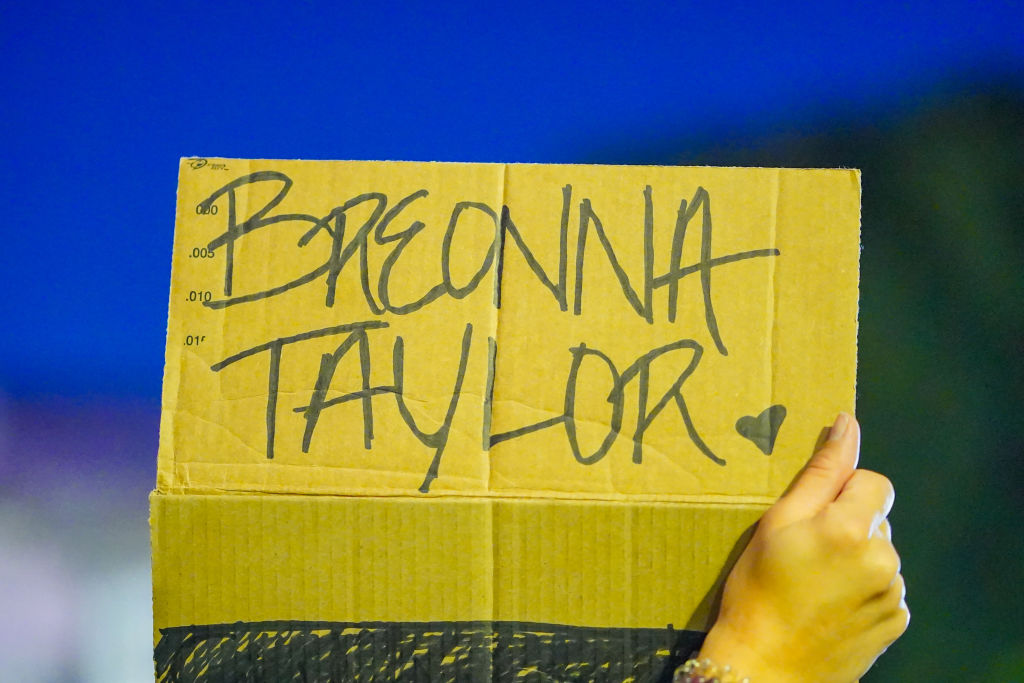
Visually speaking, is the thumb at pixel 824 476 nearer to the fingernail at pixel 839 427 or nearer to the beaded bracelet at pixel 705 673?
the fingernail at pixel 839 427

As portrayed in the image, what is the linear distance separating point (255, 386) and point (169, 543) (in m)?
0.16

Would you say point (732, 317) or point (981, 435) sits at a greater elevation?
point (732, 317)

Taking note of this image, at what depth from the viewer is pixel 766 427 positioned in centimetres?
64

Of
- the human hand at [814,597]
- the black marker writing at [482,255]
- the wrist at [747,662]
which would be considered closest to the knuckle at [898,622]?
the human hand at [814,597]

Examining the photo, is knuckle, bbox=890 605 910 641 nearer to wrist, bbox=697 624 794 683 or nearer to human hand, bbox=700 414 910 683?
human hand, bbox=700 414 910 683

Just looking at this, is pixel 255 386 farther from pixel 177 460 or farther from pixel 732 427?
pixel 732 427

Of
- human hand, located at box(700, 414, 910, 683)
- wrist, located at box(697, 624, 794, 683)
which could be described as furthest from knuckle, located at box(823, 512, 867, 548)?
wrist, located at box(697, 624, 794, 683)

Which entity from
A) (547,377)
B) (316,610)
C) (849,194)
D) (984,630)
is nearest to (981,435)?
(984,630)

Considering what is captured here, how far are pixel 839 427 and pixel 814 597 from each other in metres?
0.14

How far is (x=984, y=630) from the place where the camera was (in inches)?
42.4

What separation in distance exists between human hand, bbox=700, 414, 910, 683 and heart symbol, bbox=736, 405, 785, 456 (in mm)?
51

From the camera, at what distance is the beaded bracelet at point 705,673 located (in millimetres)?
583

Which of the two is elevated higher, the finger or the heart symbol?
the heart symbol

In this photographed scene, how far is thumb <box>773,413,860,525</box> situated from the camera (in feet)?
A: 2.01
